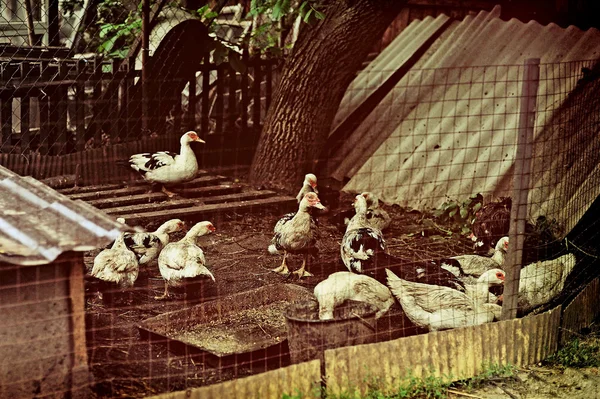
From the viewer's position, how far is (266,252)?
874 centimetres

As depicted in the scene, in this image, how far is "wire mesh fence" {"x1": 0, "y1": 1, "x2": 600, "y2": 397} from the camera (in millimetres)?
5477

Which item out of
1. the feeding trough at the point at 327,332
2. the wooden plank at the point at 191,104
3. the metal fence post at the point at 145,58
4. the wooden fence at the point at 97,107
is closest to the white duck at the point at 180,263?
the feeding trough at the point at 327,332

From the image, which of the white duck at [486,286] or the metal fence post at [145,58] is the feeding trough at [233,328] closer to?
the white duck at [486,286]

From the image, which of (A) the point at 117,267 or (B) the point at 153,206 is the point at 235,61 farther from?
(A) the point at 117,267

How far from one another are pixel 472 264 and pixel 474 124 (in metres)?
3.34

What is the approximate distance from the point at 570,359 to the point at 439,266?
1.28 meters

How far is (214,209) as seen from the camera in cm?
938

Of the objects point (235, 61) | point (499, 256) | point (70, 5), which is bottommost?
point (499, 256)

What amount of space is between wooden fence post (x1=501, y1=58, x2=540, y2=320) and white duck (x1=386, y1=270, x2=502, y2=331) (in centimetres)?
18

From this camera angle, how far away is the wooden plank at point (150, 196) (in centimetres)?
920

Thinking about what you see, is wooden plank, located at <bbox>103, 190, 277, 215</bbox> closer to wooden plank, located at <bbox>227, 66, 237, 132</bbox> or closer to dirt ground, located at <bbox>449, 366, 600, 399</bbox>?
wooden plank, located at <bbox>227, 66, 237, 132</bbox>

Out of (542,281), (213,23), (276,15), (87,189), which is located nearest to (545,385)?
(542,281)

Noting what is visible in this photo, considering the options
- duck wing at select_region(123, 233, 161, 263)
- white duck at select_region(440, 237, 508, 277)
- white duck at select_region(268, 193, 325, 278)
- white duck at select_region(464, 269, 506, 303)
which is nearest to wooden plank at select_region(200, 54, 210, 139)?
white duck at select_region(268, 193, 325, 278)

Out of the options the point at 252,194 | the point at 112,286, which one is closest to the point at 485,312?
the point at 112,286
